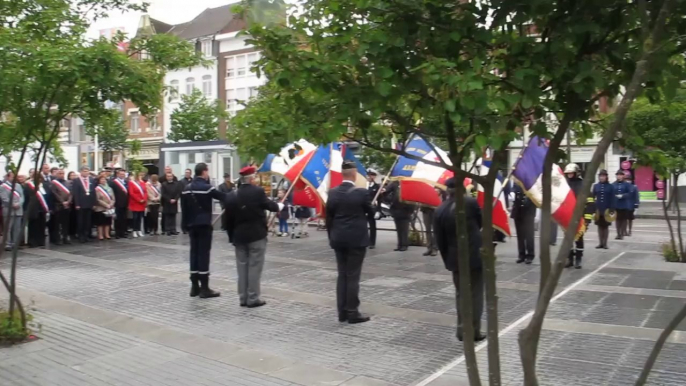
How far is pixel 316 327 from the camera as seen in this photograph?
25.1 ft

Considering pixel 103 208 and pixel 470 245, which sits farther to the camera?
pixel 103 208

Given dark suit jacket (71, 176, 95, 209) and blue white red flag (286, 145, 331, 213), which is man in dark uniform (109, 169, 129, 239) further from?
blue white red flag (286, 145, 331, 213)

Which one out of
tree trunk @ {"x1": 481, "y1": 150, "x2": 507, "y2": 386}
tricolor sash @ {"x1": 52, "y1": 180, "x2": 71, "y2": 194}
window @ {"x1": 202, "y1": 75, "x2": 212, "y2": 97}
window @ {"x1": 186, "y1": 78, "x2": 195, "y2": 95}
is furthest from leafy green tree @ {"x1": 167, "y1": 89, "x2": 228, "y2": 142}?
tree trunk @ {"x1": 481, "y1": 150, "x2": 507, "y2": 386}

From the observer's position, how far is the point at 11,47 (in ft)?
20.6

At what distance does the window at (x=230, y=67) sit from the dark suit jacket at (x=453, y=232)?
5271 cm

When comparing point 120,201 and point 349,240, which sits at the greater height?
point 120,201

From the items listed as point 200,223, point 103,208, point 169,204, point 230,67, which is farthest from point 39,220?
point 230,67

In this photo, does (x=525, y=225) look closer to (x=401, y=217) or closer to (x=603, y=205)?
(x=401, y=217)

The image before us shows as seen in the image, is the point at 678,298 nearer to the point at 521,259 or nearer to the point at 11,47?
the point at 521,259

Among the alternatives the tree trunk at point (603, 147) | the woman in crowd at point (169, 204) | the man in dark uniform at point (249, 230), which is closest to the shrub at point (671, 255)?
the man in dark uniform at point (249, 230)

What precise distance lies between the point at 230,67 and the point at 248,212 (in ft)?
169

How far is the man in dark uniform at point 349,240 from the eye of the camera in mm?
7852

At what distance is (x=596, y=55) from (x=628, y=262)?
10230mm

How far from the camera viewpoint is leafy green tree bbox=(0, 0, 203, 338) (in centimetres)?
631
